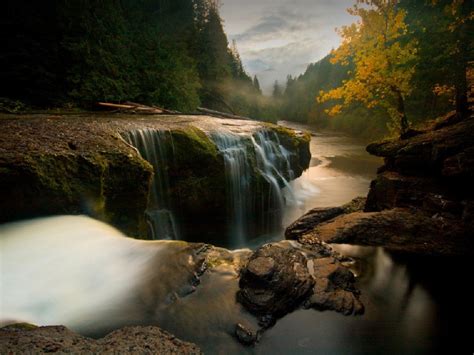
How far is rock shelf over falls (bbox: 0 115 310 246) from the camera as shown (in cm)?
462

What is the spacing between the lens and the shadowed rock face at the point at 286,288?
331cm

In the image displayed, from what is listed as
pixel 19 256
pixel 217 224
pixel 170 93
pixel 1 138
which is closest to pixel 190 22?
pixel 170 93

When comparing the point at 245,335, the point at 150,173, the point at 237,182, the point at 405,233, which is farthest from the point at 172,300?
the point at 237,182

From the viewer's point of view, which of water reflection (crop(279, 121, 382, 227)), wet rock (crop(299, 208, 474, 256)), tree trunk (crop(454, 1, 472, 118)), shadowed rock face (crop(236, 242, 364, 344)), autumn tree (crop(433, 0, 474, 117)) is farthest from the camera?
water reflection (crop(279, 121, 382, 227))

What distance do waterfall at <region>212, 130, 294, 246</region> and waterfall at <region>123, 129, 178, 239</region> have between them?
218cm

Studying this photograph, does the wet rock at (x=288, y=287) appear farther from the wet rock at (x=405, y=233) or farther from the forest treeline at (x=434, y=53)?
the forest treeline at (x=434, y=53)

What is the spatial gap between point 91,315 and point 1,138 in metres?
4.29

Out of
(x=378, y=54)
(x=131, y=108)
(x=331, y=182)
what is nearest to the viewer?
(x=378, y=54)

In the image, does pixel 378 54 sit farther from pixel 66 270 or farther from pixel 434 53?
pixel 66 270

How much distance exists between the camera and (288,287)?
3.55m

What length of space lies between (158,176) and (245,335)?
617 cm

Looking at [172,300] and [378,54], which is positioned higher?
[378,54]

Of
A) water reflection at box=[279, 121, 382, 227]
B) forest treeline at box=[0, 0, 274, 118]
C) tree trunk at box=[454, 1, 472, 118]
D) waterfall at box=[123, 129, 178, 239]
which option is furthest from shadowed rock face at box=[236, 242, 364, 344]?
forest treeline at box=[0, 0, 274, 118]

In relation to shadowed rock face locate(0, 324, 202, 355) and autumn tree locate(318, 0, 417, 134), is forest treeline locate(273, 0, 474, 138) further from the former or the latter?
shadowed rock face locate(0, 324, 202, 355)
